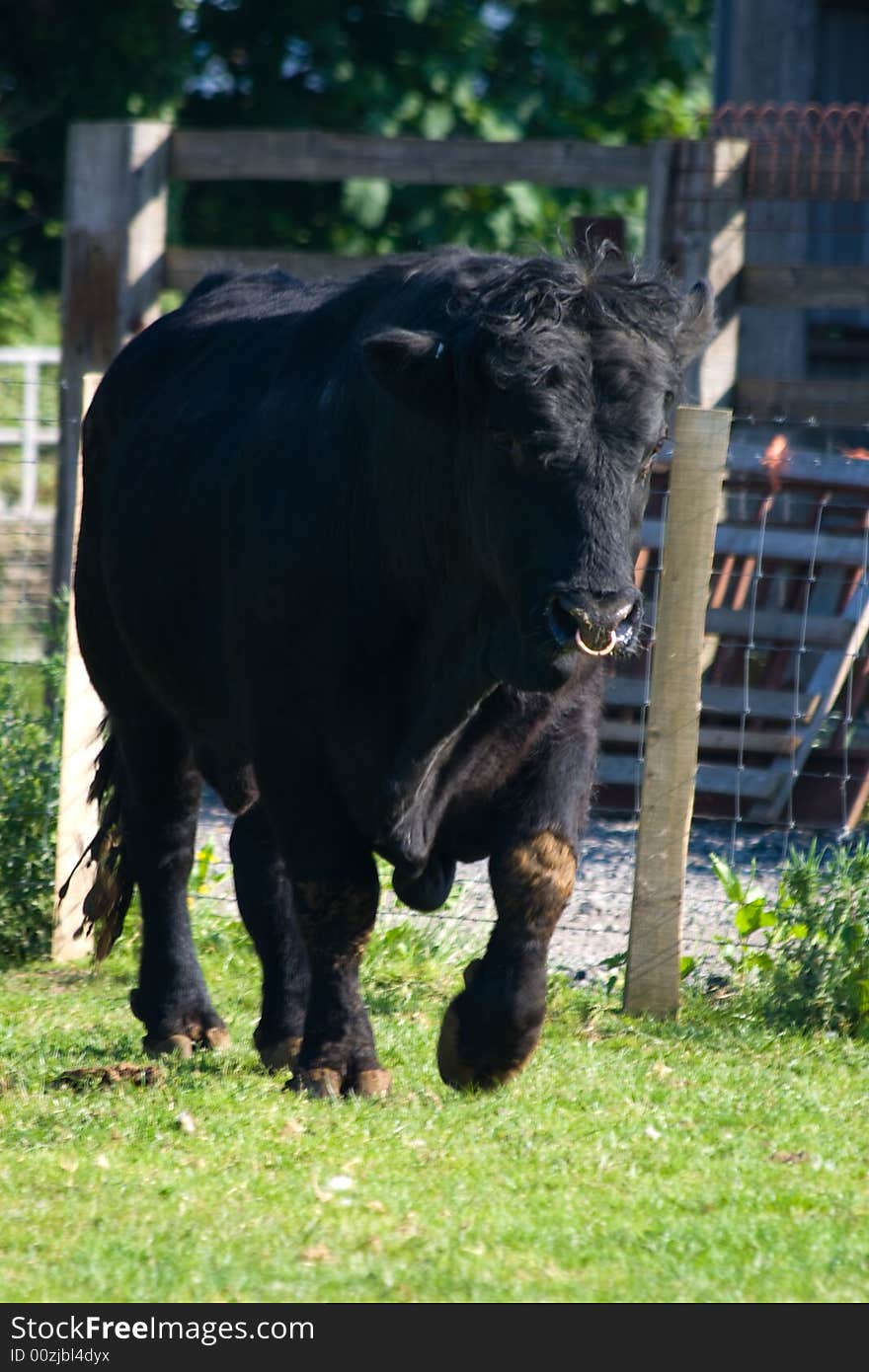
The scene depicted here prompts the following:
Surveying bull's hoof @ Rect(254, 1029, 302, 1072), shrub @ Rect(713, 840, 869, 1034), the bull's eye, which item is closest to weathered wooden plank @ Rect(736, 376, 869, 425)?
shrub @ Rect(713, 840, 869, 1034)

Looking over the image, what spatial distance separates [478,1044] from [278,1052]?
0.97 meters

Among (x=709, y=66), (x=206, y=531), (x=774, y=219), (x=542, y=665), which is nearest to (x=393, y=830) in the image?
(x=542, y=665)

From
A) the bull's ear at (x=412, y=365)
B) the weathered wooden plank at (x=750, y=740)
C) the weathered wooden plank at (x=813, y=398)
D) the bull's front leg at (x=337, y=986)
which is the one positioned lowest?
the weathered wooden plank at (x=750, y=740)

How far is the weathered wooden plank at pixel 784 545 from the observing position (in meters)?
8.88

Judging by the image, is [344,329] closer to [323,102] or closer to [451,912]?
[451,912]

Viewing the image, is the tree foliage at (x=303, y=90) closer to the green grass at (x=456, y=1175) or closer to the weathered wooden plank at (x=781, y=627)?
the weathered wooden plank at (x=781, y=627)

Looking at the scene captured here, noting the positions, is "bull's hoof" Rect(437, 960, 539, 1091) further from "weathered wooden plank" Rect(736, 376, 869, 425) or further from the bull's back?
"weathered wooden plank" Rect(736, 376, 869, 425)

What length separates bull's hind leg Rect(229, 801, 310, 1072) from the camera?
5.40m

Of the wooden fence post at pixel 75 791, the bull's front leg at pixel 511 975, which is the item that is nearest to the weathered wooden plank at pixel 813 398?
the wooden fence post at pixel 75 791

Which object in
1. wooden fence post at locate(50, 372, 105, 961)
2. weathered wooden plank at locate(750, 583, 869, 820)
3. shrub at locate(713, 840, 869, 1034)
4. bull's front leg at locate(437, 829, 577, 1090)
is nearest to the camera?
bull's front leg at locate(437, 829, 577, 1090)

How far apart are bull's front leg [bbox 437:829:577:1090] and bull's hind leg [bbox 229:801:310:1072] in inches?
30.4

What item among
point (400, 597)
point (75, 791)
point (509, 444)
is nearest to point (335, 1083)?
point (400, 597)

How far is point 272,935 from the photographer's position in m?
5.56

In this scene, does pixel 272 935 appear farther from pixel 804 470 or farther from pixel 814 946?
pixel 804 470
